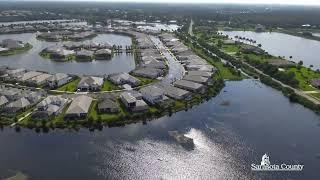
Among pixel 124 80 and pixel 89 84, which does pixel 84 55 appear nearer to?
pixel 124 80

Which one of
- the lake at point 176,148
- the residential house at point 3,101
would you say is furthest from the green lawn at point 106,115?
the residential house at point 3,101

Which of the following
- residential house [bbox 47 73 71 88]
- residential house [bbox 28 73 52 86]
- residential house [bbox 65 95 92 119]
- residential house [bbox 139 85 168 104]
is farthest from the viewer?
residential house [bbox 28 73 52 86]

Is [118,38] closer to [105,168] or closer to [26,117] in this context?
[26,117]

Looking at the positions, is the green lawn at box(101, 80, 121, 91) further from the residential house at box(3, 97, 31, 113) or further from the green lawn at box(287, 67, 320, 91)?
the green lawn at box(287, 67, 320, 91)

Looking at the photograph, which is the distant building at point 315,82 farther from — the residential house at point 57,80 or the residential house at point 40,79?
the residential house at point 40,79

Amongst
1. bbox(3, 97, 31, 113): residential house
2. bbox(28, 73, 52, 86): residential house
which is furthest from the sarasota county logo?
bbox(28, 73, 52, 86): residential house

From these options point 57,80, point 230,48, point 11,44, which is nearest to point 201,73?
point 57,80
